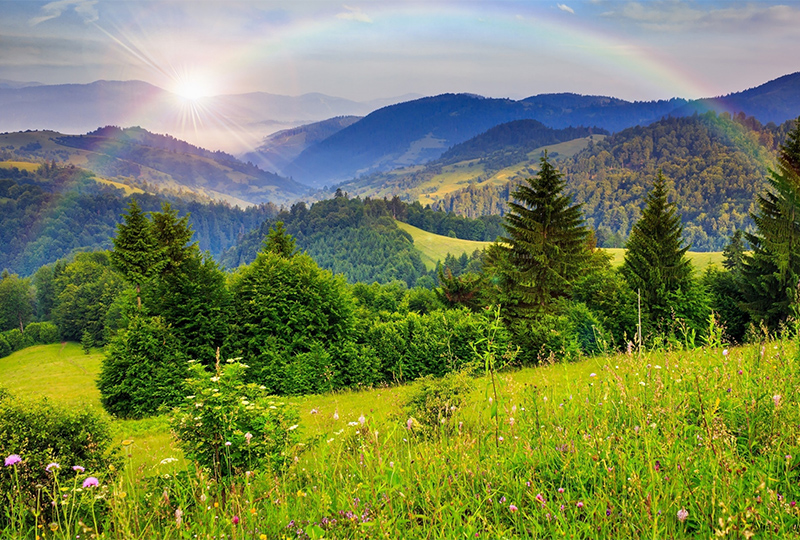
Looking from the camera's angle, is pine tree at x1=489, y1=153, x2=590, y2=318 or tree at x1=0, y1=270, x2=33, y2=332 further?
tree at x1=0, y1=270, x2=33, y2=332

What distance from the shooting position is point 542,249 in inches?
1256

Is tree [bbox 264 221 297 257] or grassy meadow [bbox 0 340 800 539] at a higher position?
tree [bbox 264 221 297 257]

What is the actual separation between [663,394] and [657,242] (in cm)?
3345

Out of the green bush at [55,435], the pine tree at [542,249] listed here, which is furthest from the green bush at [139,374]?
the pine tree at [542,249]

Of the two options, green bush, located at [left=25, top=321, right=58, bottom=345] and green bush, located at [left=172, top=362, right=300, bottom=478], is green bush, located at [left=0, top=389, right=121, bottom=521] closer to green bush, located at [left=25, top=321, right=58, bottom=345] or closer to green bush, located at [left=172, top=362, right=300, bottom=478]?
green bush, located at [left=172, top=362, right=300, bottom=478]

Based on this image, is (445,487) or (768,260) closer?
(445,487)

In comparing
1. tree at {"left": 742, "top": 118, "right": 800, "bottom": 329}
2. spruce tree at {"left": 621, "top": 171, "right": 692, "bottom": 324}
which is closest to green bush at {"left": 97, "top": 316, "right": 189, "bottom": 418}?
spruce tree at {"left": 621, "top": 171, "right": 692, "bottom": 324}

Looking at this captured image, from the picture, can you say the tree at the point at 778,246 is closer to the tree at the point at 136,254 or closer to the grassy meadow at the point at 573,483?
the grassy meadow at the point at 573,483

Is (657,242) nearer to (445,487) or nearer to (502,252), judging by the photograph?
(502,252)

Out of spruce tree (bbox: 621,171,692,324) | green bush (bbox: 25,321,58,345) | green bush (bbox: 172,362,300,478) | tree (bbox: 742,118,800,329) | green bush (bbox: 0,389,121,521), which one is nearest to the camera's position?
green bush (bbox: 172,362,300,478)

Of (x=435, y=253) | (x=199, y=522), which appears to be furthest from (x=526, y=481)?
(x=435, y=253)

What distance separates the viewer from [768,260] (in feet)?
105

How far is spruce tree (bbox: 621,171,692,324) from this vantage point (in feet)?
106

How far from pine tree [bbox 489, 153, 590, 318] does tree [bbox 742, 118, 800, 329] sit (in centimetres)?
1237
